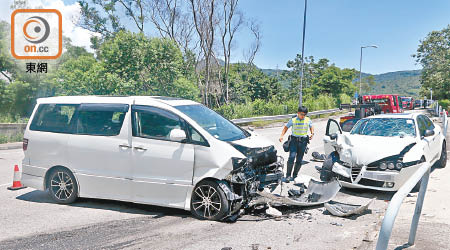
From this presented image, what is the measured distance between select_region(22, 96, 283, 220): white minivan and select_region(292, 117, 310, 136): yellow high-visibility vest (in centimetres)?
191

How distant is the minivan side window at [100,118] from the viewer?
6.05 m

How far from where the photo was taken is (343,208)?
19.2 feet

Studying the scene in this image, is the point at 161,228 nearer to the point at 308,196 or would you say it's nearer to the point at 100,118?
the point at 100,118

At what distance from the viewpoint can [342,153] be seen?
7.29 meters

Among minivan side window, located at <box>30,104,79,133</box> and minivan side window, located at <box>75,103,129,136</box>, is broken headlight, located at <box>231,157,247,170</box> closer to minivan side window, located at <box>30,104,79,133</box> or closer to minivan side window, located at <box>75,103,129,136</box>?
minivan side window, located at <box>75,103,129,136</box>

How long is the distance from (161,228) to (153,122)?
1658mm

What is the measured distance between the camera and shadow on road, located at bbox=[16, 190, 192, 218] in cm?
585

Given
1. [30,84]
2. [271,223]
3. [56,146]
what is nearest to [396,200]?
[271,223]

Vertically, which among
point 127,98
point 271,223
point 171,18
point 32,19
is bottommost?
point 271,223

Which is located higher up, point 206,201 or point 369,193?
point 206,201

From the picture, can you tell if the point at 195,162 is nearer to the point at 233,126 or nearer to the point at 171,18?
the point at 233,126

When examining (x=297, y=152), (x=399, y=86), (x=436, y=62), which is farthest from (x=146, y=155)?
(x=399, y=86)

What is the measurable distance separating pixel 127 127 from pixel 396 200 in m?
4.24

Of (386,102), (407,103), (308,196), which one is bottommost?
(308,196)
